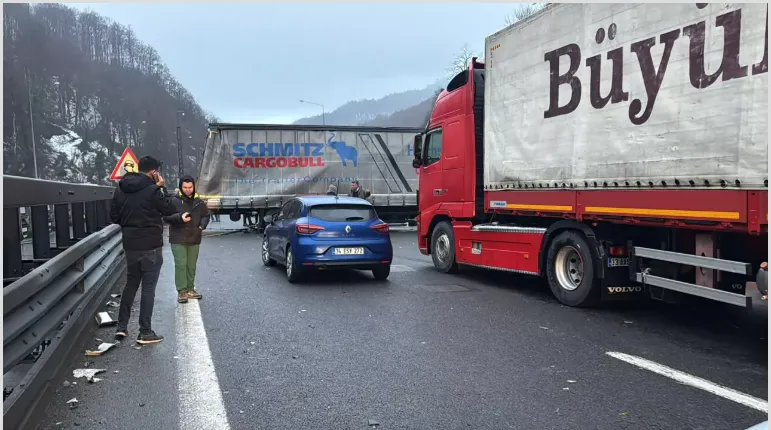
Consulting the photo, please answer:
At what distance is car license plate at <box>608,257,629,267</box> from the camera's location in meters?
6.84

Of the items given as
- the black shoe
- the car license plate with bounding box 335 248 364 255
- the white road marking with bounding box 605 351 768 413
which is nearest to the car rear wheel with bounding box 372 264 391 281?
the car license plate with bounding box 335 248 364 255

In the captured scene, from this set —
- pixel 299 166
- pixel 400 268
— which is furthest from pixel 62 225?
pixel 299 166

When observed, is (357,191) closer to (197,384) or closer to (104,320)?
(104,320)

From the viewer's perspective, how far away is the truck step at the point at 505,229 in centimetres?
810

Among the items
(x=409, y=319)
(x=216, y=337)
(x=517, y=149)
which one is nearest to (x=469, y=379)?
(x=409, y=319)

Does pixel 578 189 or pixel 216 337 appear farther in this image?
pixel 578 189

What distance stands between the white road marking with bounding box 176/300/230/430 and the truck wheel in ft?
16.4

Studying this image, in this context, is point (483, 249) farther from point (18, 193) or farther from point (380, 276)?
point (18, 193)

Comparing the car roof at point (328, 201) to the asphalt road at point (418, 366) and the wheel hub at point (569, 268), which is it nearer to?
the asphalt road at point (418, 366)

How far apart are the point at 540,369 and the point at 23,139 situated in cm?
8849

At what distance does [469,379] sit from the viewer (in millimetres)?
4605

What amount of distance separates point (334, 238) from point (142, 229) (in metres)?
4.02

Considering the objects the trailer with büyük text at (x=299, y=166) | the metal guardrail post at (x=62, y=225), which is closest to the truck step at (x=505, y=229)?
the metal guardrail post at (x=62, y=225)

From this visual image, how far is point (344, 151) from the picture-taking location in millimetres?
21188
